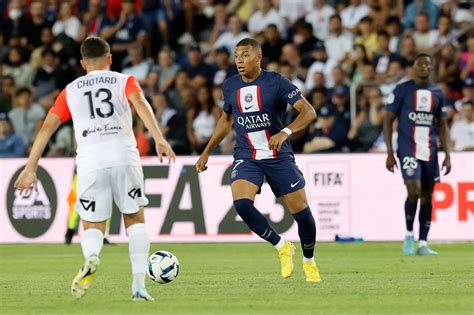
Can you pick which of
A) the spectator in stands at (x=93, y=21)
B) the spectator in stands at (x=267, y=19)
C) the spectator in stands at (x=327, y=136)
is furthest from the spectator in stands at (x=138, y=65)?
the spectator in stands at (x=327, y=136)

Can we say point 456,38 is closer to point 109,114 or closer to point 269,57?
point 269,57

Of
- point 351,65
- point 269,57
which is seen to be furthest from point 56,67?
point 351,65

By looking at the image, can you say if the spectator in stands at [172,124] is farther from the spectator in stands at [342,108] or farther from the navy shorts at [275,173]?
the navy shorts at [275,173]

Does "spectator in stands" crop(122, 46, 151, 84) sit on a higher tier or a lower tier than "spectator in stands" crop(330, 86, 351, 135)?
higher

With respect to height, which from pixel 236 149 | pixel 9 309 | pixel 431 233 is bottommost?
pixel 431 233

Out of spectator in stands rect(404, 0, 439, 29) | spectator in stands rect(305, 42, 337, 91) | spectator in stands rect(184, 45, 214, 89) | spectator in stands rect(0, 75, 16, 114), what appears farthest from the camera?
spectator in stands rect(0, 75, 16, 114)

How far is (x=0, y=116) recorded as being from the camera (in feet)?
75.2

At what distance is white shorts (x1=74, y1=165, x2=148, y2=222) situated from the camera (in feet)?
32.3

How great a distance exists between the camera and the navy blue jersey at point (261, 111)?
39.8 feet

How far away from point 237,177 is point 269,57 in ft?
38.9

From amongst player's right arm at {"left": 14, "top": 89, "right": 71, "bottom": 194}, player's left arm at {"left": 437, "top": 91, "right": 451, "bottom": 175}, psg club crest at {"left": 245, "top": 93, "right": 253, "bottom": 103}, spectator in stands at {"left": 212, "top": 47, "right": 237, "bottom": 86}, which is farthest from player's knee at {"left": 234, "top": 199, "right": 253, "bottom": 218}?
spectator in stands at {"left": 212, "top": 47, "right": 237, "bottom": 86}

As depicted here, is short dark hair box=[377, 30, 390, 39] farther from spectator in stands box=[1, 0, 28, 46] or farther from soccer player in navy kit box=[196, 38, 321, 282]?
soccer player in navy kit box=[196, 38, 321, 282]

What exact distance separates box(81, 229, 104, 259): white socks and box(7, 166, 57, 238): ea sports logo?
422 inches

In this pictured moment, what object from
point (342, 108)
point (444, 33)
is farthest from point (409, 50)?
point (342, 108)
